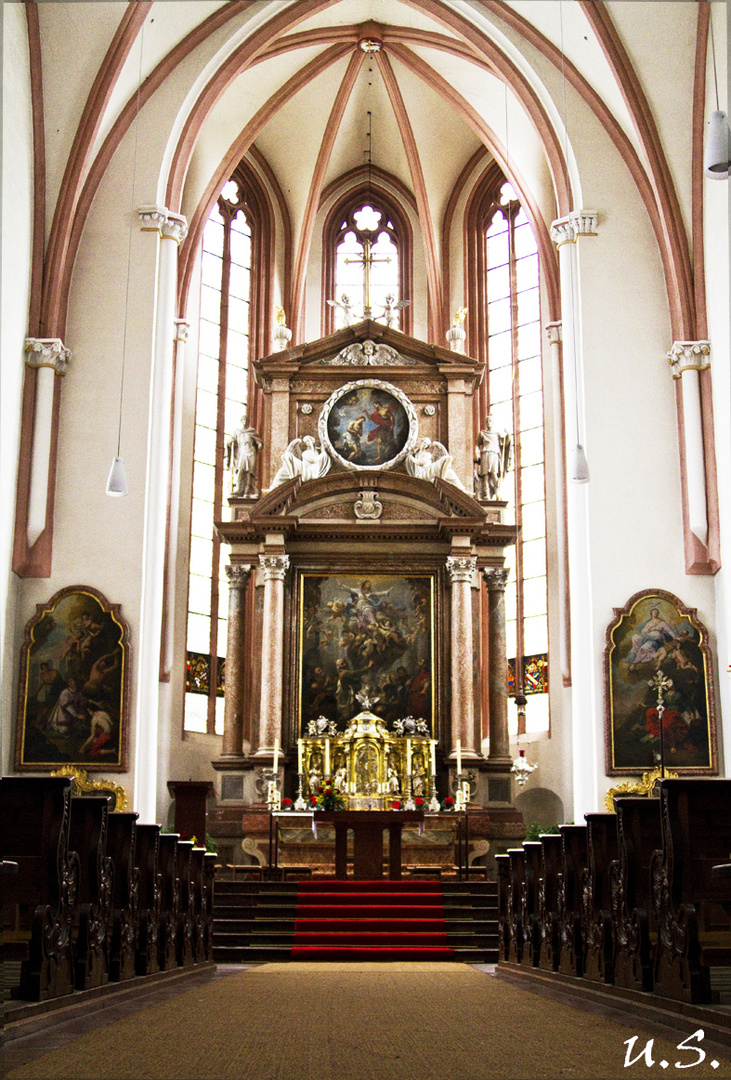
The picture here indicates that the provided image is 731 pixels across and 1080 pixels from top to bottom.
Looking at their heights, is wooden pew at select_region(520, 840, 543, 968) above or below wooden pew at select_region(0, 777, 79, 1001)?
below

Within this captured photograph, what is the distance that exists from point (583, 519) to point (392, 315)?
21.2ft

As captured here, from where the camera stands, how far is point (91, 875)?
7.12 metres

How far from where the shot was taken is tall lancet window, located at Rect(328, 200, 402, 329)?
2523 centimetres

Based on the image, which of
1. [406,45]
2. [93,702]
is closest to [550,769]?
[93,702]

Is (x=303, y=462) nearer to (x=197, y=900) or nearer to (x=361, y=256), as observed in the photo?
(x=361, y=256)

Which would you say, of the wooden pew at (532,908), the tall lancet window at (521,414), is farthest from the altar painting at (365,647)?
the wooden pew at (532,908)

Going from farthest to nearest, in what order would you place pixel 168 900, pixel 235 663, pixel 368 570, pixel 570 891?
pixel 368 570, pixel 235 663, pixel 168 900, pixel 570 891

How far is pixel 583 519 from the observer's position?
17234 millimetres

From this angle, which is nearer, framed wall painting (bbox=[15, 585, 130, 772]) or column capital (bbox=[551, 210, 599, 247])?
framed wall painting (bbox=[15, 585, 130, 772])

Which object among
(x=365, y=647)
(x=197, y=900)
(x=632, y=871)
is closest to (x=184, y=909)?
(x=197, y=900)

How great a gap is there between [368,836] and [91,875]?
8.99m

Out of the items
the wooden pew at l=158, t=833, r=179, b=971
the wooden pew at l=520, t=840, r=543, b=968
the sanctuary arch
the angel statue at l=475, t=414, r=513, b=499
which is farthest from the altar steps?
the angel statue at l=475, t=414, r=513, b=499

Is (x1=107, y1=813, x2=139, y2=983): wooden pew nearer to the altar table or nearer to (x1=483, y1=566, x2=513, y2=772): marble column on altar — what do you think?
the altar table

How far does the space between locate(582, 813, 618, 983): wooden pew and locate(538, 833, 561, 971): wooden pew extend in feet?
3.27
